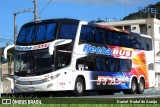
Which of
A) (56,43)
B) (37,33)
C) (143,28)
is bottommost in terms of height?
(56,43)

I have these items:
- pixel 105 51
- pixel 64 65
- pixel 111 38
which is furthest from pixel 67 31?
pixel 111 38

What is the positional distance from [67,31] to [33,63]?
2.49m

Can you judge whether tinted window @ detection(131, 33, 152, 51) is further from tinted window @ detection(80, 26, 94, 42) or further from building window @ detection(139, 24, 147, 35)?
building window @ detection(139, 24, 147, 35)

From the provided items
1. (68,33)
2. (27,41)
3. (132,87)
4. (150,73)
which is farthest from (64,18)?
(150,73)

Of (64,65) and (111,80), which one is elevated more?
(64,65)

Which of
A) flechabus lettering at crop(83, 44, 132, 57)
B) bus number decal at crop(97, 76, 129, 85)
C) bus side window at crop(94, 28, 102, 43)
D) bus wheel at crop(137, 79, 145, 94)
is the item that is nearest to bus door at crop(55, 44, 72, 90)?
flechabus lettering at crop(83, 44, 132, 57)

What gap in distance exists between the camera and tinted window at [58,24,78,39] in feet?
74.8

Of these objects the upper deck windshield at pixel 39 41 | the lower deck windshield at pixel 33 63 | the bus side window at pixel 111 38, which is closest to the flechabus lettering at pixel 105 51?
the bus side window at pixel 111 38

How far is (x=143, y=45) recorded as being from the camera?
1254 inches

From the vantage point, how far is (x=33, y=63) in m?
22.7

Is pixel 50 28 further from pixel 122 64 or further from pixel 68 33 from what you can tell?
pixel 122 64

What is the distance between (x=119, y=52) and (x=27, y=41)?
687 cm

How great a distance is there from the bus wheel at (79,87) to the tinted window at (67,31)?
2384 millimetres

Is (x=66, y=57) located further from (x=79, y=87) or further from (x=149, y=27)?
(x=149, y=27)
